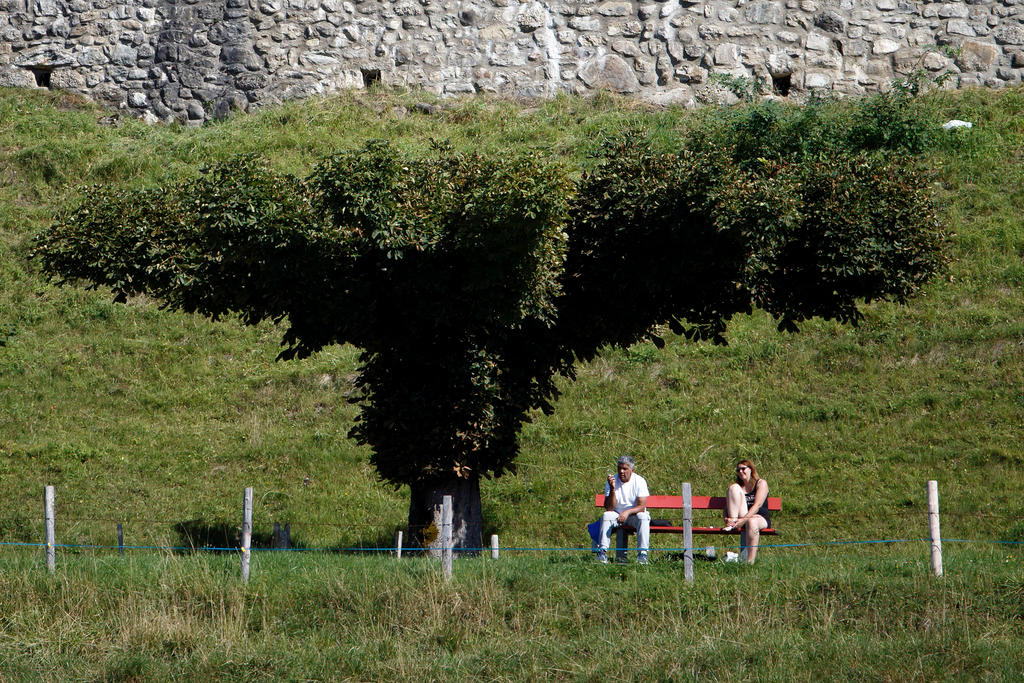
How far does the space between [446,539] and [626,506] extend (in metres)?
2.07

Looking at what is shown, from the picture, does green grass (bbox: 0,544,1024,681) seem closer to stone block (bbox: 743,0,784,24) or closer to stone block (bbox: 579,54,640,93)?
stone block (bbox: 579,54,640,93)

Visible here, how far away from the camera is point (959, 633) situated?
755 cm

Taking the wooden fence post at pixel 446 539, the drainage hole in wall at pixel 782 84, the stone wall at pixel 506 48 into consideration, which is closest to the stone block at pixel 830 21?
the stone wall at pixel 506 48

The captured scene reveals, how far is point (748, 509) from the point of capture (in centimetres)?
996

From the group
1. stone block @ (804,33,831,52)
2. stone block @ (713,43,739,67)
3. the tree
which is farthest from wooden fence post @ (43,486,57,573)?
stone block @ (804,33,831,52)

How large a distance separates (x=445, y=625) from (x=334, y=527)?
4.88 meters

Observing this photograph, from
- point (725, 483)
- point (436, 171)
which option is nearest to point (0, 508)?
point (436, 171)

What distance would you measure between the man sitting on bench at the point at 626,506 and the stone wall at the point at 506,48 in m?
13.8

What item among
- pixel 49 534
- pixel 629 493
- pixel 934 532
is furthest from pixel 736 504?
pixel 49 534

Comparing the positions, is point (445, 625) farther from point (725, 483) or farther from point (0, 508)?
point (0, 508)

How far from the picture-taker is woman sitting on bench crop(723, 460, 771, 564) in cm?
964

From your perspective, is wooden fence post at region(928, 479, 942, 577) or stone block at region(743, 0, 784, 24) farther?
stone block at region(743, 0, 784, 24)

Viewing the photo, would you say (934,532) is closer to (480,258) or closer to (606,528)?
(606,528)

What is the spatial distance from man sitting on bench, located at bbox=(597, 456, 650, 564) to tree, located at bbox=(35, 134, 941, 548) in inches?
42.7
